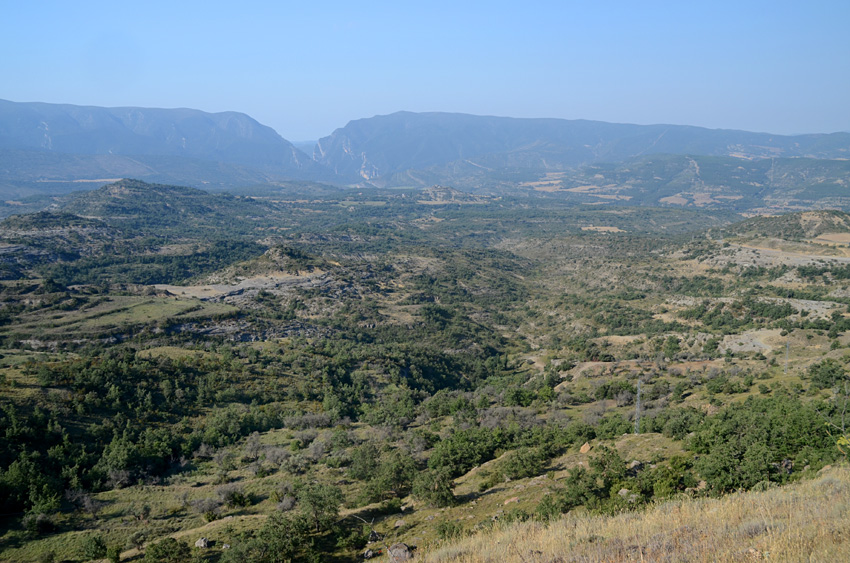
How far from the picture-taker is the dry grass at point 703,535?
7.44 m

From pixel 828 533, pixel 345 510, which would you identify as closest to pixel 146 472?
pixel 345 510

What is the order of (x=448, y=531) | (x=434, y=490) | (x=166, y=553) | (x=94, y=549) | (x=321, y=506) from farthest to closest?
(x=434, y=490)
(x=321, y=506)
(x=94, y=549)
(x=166, y=553)
(x=448, y=531)

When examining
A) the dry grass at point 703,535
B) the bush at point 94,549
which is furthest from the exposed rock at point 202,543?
the dry grass at point 703,535

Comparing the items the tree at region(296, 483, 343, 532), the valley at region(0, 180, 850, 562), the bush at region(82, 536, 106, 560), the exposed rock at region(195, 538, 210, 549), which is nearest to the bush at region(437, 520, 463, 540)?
the valley at region(0, 180, 850, 562)

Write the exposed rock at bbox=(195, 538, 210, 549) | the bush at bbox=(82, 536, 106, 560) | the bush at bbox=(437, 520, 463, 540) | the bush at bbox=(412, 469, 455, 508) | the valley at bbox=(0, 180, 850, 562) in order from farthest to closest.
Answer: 1. the bush at bbox=(412, 469, 455, 508)
2. the exposed rock at bbox=(195, 538, 210, 549)
3. the bush at bbox=(82, 536, 106, 560)
4. the valley at bbox=(0, 180, 850, 562)
5. the bush at bbox=(437, 520, 463, 540)

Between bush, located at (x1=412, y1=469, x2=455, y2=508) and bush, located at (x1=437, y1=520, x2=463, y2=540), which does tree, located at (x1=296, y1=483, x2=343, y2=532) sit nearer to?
bush, located at (x1=412, y1=469, x2=455, y2=508)

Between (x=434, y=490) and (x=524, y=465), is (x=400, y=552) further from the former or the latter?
(x=524, y=465)

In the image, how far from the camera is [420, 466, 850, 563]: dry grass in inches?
293

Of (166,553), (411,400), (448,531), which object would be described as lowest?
(411,400)

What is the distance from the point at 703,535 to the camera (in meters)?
8.55

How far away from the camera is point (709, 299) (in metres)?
64.0

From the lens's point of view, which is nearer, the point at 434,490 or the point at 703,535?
the point at 703,535

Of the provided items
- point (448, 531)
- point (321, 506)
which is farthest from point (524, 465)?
point (321, 506)

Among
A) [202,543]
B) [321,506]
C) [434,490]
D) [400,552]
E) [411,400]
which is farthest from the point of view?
[411,400]
